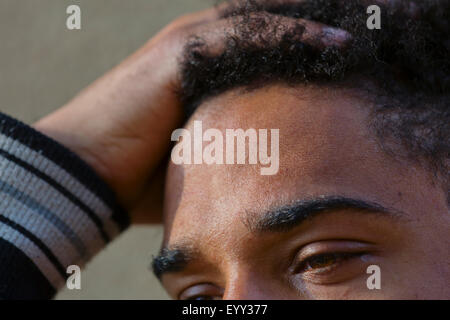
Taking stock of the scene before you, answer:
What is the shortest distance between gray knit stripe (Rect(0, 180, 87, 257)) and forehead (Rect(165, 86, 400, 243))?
257 mm

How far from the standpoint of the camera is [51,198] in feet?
4.84

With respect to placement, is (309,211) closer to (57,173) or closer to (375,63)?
(375,63)

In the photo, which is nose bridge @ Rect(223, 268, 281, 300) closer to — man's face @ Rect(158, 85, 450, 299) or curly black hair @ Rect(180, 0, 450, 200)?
man's face @ Rect(158, 85, 450, 299)

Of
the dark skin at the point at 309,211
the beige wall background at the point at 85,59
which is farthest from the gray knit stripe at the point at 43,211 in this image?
the beige wall background at the point at 85,59

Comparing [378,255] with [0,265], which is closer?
[378,255]

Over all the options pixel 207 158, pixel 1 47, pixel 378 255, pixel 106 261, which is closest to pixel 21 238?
pixel 207 158

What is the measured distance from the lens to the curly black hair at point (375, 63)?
4.14ft

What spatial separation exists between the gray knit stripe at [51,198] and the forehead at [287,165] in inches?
9.7

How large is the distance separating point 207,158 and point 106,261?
3.86 ft

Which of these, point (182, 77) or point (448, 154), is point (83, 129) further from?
point (448, 154)

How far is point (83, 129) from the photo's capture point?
5.20 ft

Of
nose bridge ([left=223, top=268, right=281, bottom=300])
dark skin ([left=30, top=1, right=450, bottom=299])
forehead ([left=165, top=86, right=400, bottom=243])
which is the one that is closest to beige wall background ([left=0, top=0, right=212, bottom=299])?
dark skin ([left=30, top=1, right=450, bottom=299])

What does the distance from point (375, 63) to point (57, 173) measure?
2.27 ft

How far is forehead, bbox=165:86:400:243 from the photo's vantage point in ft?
3.92
